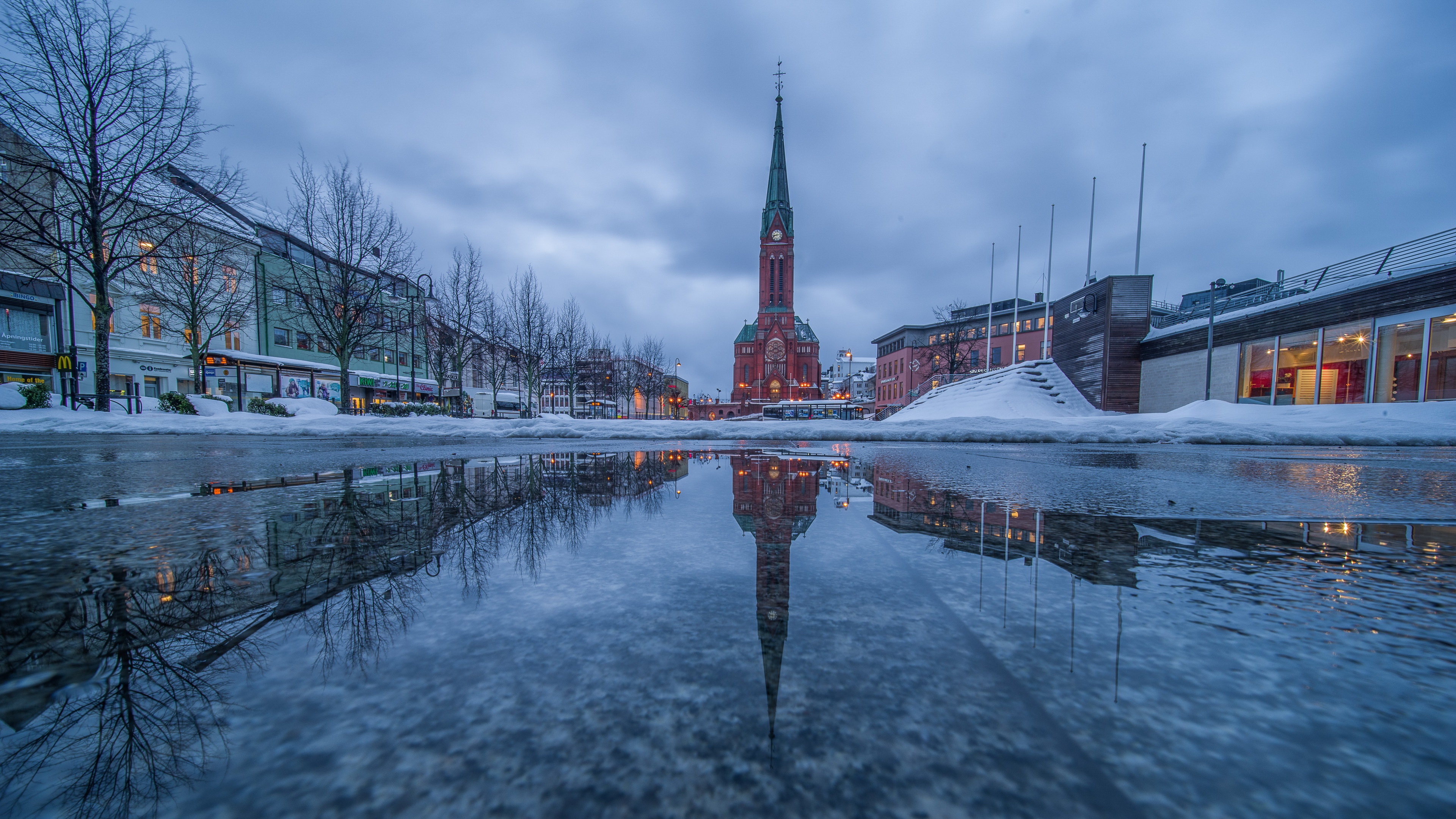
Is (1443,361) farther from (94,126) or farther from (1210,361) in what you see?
(94,126)

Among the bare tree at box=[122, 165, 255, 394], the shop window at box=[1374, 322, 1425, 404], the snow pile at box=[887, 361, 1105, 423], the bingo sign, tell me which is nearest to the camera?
the shop window at box=[1374, 322, 1425, 404]

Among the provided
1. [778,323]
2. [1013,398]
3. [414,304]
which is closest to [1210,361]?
[1013,398]

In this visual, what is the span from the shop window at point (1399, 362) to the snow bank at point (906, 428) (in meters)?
2.06

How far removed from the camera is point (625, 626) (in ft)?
4.58

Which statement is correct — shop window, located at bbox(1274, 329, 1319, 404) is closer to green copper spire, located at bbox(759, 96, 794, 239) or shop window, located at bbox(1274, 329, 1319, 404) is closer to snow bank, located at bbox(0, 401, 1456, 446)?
snow bank, located at bbox(0, 401, 1456, 446)

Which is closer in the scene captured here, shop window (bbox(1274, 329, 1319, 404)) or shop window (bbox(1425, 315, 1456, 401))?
shop window (bbox(1425, 315, 1456, 401))

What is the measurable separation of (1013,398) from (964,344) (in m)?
52.6

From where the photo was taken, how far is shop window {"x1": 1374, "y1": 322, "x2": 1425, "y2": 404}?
16656 mm

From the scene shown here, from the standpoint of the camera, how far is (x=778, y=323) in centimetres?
8688

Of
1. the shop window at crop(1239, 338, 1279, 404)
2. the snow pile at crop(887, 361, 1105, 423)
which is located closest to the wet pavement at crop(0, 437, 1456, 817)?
the snow pile at crop(887, 361, 1105, 423)

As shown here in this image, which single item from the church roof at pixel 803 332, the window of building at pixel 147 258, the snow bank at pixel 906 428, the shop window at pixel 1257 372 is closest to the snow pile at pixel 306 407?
the window of building at pixel 147 258

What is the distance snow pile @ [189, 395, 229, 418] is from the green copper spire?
75.0 metres

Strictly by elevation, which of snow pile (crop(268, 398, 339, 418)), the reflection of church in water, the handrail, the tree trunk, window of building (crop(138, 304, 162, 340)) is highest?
the handrail

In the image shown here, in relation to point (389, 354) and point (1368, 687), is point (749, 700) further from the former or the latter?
point (389, 354)
